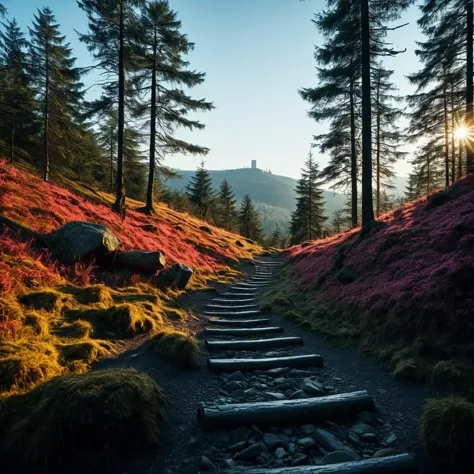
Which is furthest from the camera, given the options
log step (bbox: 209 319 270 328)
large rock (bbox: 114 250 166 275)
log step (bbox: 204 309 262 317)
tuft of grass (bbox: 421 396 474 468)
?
large rock (bbox: 114 250 166 275)

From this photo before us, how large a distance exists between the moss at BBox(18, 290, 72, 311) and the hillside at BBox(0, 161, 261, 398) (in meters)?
0.02

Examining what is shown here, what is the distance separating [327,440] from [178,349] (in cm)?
294

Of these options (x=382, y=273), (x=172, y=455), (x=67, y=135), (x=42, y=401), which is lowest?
(x=172, y=455)

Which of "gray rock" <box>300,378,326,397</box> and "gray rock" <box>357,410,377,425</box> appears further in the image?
"gray rock" <box>300,378,326,397</box>

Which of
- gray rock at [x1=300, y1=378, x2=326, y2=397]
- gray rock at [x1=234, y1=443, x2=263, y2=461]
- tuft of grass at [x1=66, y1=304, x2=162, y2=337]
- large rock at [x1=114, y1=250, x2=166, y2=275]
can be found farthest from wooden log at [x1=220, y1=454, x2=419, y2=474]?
large rock at [x1=114, y1=250, x2=166, y2=275]

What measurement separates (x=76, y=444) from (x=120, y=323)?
3692 mm

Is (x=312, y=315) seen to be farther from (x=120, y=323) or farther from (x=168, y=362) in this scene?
(x=120, y=323)

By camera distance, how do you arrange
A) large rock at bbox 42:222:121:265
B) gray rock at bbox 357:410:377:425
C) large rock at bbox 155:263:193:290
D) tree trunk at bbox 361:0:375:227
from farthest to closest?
tree trunk at bbox 361:0:375:227 → large rock at bbox 155:263:193:290 → large rock at bbox 42:222:121:265 → gray rock at bbox 357:410:377:425

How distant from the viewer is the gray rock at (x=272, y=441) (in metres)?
3.22

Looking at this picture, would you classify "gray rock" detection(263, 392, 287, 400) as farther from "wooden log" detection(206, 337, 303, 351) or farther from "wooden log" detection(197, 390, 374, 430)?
"wooden log" detection(206, 337, 303, 351)

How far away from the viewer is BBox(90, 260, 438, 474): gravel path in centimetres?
302

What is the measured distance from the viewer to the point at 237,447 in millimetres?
3176

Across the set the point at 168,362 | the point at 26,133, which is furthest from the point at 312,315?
the point at 26,133

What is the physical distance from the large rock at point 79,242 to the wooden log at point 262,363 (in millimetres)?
5824
